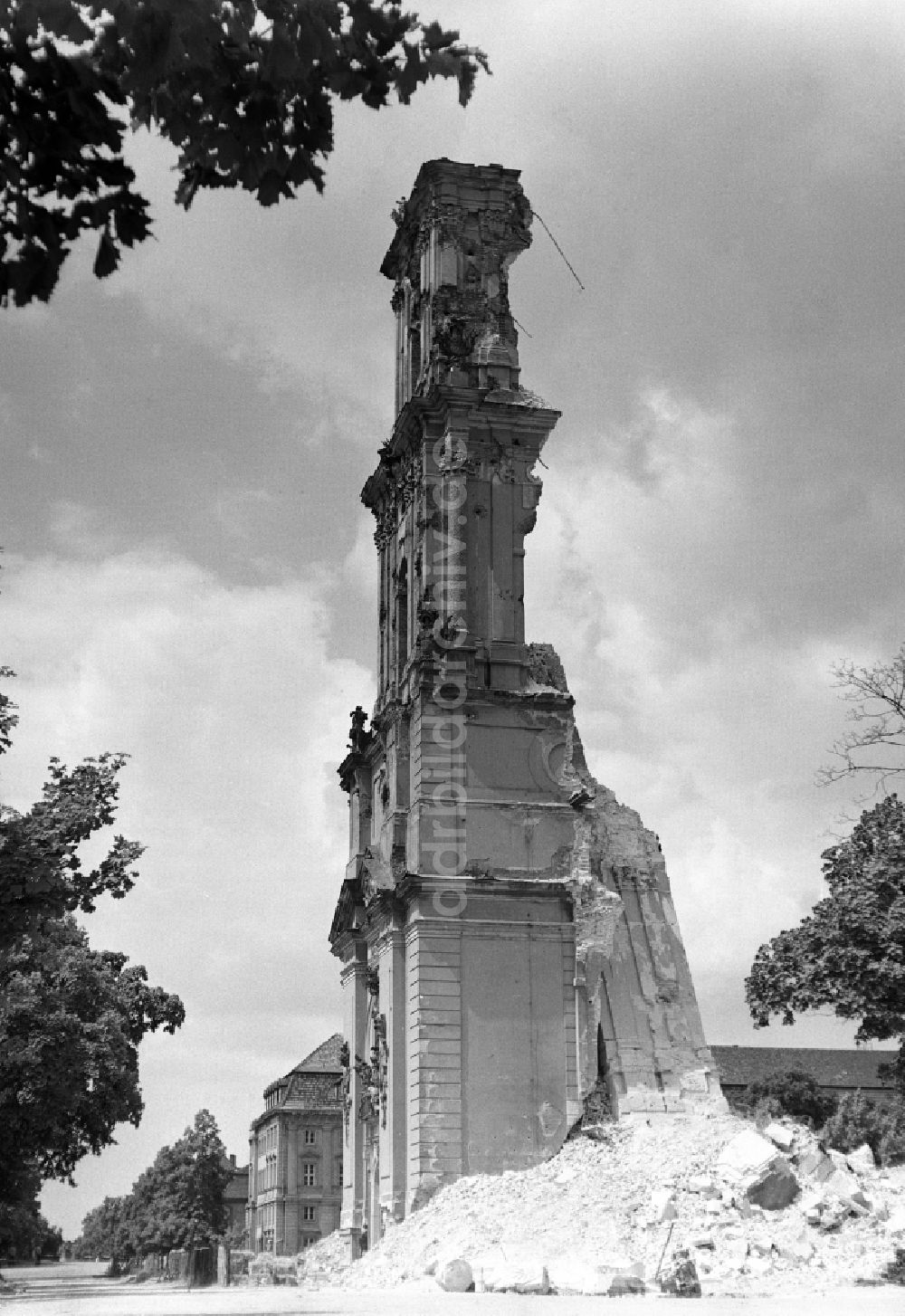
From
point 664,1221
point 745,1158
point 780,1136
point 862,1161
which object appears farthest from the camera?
point 862,1161

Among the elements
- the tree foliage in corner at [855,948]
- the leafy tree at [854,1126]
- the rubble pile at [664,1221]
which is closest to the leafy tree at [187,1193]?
the leafy tree at [854,1126]

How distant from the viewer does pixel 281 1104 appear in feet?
259

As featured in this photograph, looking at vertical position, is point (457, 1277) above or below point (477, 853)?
below

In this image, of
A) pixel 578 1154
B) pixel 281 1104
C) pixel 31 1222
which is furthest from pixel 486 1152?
pixel 281 1104

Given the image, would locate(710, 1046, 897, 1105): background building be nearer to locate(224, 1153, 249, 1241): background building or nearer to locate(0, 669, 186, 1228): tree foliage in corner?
locate(224, 1153, 249, 1241): background building

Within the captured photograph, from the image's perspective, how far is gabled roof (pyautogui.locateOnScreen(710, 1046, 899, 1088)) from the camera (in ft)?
A: 300

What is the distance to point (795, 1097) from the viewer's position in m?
72.6

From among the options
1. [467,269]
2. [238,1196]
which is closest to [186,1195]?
[238,1196]

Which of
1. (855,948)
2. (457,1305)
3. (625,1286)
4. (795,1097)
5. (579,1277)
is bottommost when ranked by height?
(457,1305)

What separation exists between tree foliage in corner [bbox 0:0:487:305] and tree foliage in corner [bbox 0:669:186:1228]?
1213 cm

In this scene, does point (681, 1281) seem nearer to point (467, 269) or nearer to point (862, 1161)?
point (862, 1161)

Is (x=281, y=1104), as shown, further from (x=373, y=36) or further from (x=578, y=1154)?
(x=373, y=36)

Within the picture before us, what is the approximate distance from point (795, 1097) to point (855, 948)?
2034 inches

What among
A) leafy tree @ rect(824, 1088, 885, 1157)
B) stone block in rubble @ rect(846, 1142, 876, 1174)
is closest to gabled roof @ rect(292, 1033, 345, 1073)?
leafy tree @ rect(824, 1088, 885, 1157)
